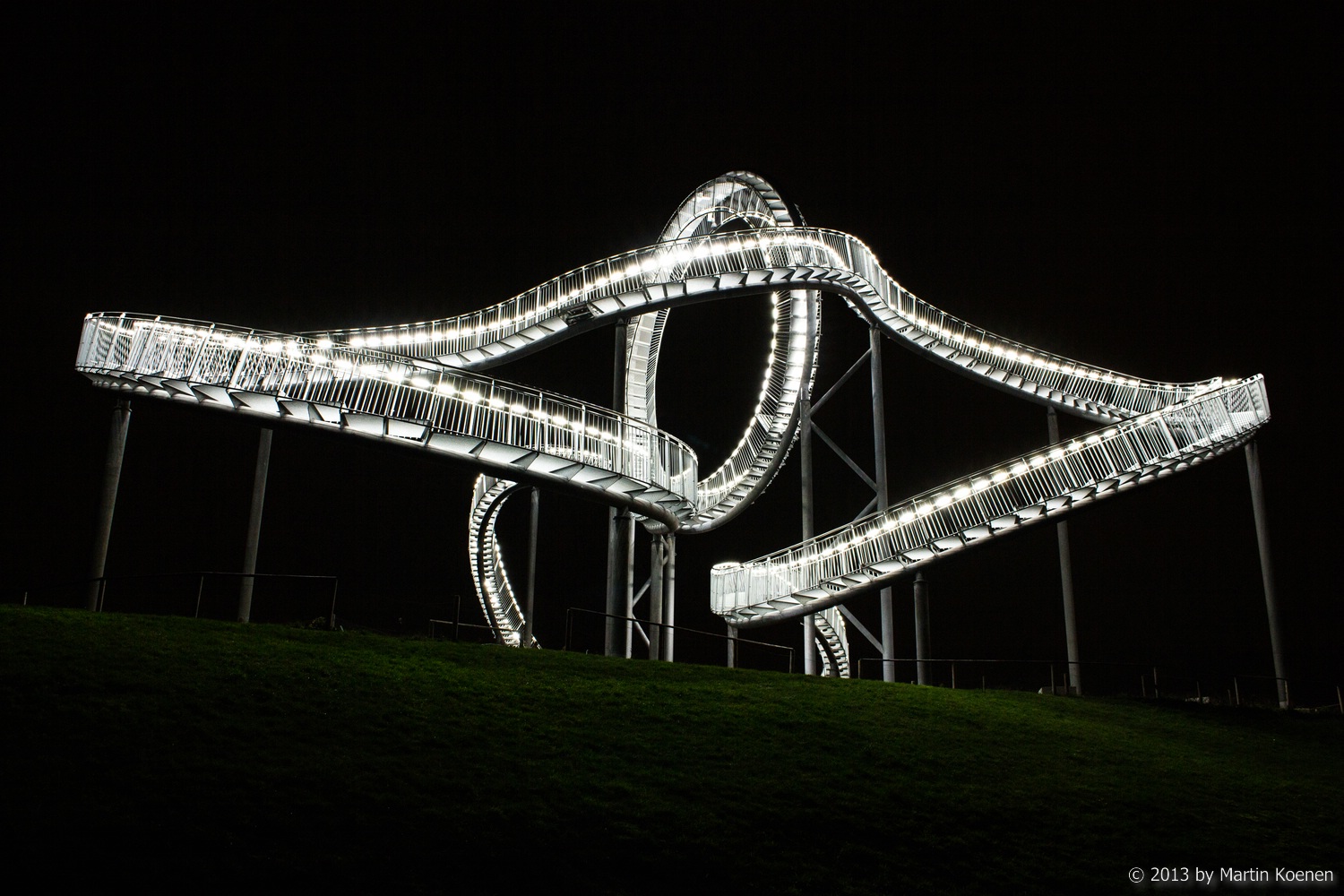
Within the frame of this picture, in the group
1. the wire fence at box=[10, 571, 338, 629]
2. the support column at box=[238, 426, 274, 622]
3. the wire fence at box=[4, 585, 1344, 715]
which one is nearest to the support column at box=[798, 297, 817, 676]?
the wire fence at box=[4, 585, 1344, 715]

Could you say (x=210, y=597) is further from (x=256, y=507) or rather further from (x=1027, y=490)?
(x=1027, y=490)

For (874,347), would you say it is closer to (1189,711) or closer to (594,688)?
(1189,711)

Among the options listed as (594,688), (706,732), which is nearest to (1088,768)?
(706,732)

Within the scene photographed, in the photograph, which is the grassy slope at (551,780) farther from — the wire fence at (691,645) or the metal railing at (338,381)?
the metal railing at (338,381)

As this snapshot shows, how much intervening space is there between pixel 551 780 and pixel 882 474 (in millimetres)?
17910

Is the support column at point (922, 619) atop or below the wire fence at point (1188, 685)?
atop

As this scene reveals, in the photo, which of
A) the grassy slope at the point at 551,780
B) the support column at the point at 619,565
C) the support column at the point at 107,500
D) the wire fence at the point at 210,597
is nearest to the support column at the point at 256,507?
the support column at the point at 107,500

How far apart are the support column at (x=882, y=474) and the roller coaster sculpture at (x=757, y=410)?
794mm

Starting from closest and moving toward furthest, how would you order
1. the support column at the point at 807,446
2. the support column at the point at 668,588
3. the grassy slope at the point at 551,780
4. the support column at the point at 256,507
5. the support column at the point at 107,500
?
1. the grassy slope at the point at 551,780
2. the support column at the point at 107,500
3. the support column at the point at 256,507
4. the support column at the point at 668,588
5. the support column at the point at 807,446

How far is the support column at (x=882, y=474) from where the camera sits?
24.0 metres

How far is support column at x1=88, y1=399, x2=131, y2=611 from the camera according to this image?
1661 centimetres

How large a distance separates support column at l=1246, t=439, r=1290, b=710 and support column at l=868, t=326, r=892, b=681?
26.0ft

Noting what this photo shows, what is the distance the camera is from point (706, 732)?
12.2 m

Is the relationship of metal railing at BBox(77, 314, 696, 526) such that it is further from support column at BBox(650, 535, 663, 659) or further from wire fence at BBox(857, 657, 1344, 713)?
wire fence at BBox(857, 657, 1344, 713)
